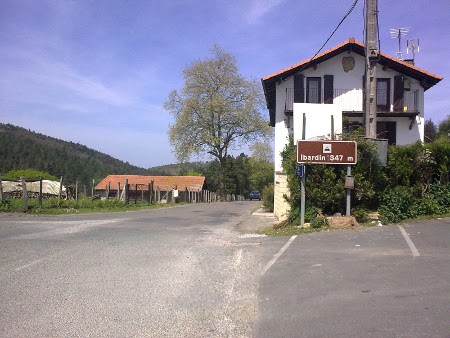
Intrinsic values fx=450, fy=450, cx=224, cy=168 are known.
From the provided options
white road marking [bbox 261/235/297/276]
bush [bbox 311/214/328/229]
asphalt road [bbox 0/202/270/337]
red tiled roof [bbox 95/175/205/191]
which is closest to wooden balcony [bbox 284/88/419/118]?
bush [bbox 311/214/328/229]

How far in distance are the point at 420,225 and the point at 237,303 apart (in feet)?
23.7

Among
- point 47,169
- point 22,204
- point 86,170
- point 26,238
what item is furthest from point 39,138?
point 26,238

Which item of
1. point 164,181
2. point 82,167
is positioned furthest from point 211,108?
point 82,167

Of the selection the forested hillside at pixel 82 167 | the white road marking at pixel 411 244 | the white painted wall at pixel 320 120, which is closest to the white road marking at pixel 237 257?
the white road marking at pixel 411 244

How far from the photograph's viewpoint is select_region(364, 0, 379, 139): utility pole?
13.9m

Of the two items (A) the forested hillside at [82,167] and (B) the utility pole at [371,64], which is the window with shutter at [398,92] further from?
(A) the forested hillside at [82,167]

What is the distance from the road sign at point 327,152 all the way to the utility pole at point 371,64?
178 cm

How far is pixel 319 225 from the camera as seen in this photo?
1249cm

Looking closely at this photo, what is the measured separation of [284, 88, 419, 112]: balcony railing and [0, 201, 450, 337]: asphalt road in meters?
14.4

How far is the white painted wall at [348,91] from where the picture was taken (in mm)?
24672

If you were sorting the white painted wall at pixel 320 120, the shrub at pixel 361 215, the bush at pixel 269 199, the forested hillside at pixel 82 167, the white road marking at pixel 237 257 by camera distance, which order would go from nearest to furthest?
the white road marking at pixel 237 257 < the shrub at pixel 361 215 < the white painted wall at pixel 320 120 < the bush at pixel 269 199 < the forested hillside at pixel 82 167

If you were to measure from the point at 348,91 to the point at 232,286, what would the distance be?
65.5 feet

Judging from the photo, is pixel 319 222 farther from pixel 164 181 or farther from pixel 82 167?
pixel 82 167

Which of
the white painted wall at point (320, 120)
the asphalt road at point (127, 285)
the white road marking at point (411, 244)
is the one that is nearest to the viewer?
the asphalt road at point (127, 285)
